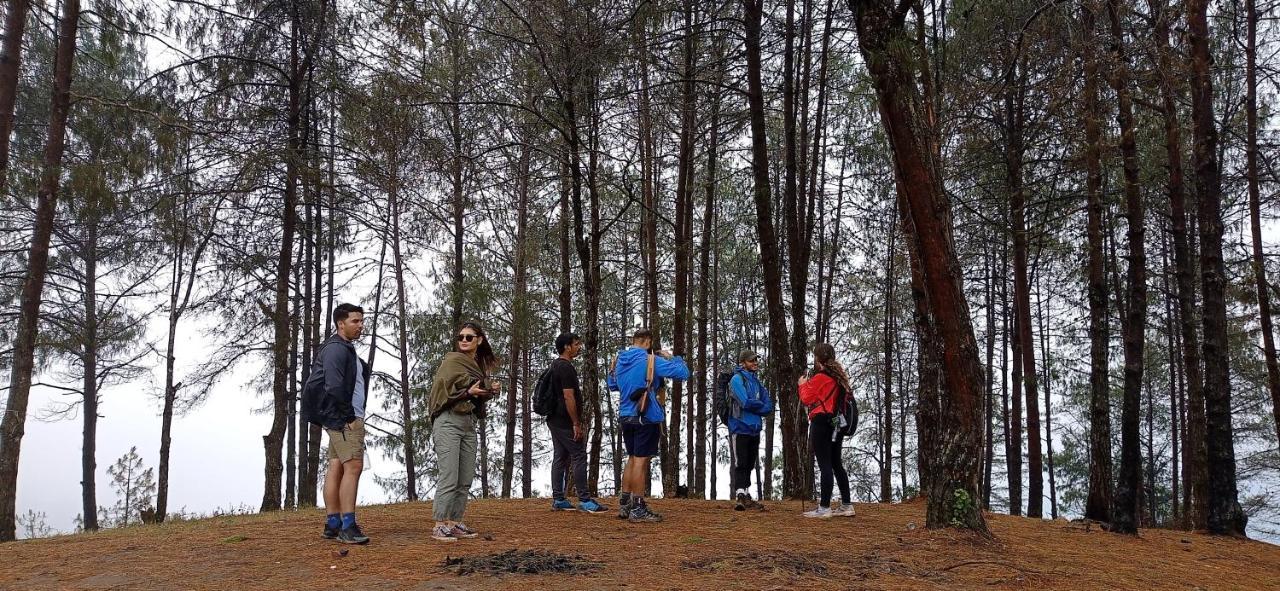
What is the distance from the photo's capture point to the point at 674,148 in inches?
579

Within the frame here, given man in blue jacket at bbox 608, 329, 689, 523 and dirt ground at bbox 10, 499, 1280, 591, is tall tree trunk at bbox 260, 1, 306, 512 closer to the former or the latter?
dirt ground at bbox 10, 499, 1280, 591

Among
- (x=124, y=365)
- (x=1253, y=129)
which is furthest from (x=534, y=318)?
(x=124, y=365)

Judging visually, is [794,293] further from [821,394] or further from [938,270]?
[938,270]

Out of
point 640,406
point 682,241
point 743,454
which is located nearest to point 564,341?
point 640,406

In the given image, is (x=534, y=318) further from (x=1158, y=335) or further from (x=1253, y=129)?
(x=1158, y=335)

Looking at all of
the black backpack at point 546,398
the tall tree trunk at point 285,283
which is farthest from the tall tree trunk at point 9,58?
the black backpack at point 546,398

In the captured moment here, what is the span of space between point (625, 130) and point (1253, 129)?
8.84m

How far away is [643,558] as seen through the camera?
16.9 ft

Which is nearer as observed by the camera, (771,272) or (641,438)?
(641,438)

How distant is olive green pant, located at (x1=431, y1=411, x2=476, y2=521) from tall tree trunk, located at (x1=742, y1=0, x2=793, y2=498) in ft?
14.6

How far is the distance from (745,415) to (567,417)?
A: 1.83m

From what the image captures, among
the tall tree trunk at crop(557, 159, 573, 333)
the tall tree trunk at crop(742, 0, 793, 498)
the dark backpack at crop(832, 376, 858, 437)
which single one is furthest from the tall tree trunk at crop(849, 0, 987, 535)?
the tall tree trunk at crop(557, 159, 573, 333)

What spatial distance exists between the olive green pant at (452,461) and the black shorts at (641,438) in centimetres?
146

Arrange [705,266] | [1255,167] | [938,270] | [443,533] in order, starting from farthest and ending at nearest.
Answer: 1. [705,266]
2. [1255,167]
3. [938,270]
4. [443,533]
